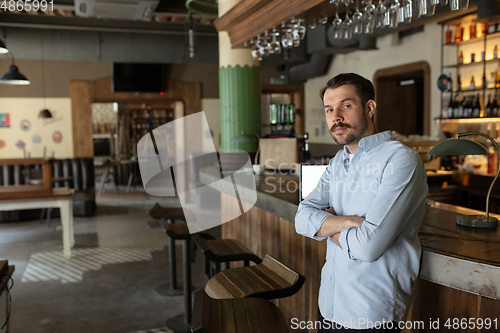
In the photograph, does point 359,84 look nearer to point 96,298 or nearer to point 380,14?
point 380,14

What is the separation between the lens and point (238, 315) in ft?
5.41

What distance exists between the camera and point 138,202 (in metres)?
9.49

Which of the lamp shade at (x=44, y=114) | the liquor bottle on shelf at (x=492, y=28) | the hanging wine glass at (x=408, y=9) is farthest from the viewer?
the lamp shade at (x=44, y=114)

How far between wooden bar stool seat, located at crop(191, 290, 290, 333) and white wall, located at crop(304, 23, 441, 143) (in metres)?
5.23

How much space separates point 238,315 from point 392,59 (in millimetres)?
6473

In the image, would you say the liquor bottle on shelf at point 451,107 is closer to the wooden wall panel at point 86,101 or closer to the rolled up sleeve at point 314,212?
the rolled up sleeve at point 314,212

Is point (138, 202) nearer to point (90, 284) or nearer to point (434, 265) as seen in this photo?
point (90, 284)

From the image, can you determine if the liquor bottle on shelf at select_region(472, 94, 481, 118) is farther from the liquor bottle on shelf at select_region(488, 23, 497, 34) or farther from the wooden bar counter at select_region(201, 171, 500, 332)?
the wooden bar counter at select_region(201, 171, 500, 332)

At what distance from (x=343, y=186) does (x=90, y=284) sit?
3404mm

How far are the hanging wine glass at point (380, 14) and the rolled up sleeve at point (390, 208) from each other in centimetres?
183

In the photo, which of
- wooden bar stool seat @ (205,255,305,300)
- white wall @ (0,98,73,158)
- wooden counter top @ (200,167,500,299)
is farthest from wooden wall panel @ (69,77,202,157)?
wooden counter top @ (200,167,500,299)

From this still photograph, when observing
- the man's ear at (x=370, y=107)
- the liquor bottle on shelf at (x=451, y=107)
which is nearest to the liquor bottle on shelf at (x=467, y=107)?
the liquor bottle on shelf at (x=451, y=107)

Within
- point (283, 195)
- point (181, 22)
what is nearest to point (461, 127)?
point (283, 195)

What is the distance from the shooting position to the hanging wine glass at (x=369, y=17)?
117 inches
